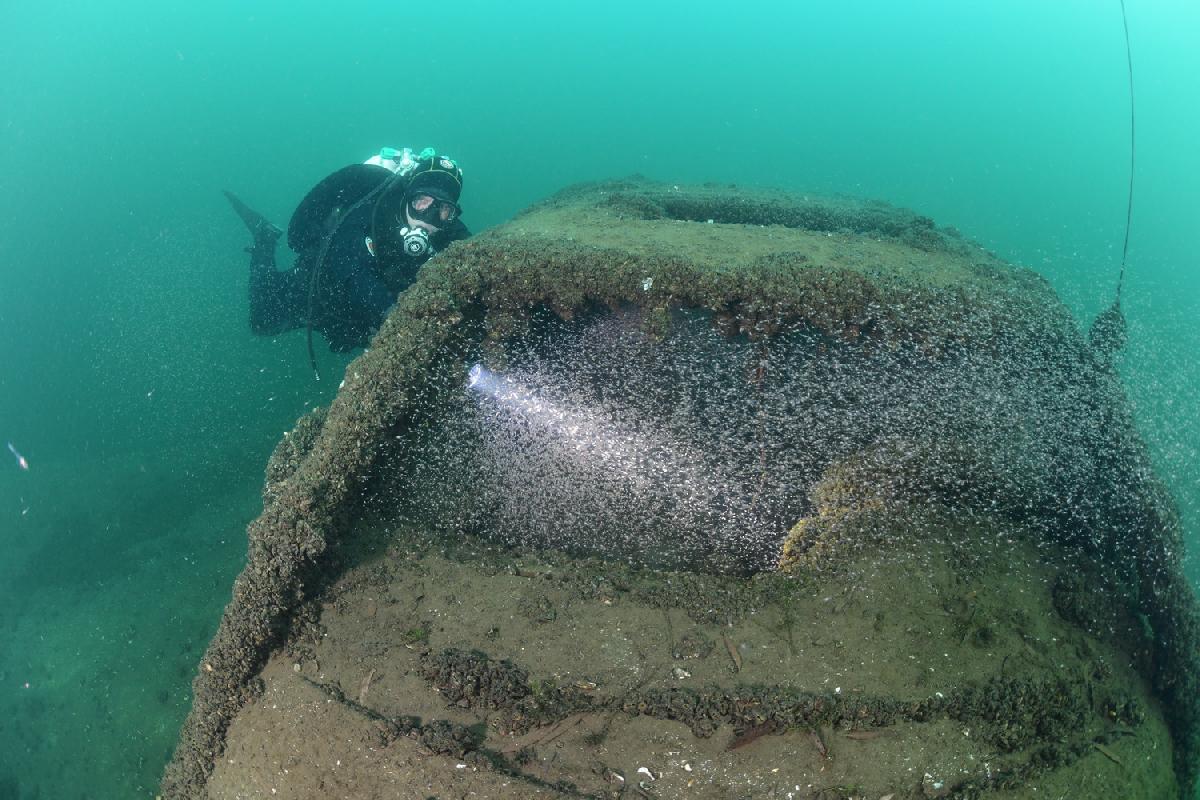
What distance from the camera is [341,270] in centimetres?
688

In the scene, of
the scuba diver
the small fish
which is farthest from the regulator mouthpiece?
the small fish

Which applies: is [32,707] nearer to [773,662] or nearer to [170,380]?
[170,380]

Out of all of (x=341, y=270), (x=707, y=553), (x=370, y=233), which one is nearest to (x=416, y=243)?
(x=370, y=233)

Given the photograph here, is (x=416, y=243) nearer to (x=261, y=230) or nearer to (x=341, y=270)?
(x=341, y=270)

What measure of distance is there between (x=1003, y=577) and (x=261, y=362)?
491 inches

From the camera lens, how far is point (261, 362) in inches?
469

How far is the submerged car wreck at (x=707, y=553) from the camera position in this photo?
98.6 inches

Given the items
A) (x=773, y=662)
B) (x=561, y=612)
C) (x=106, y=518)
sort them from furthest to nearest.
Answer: (x=106, y=518)
(x=561, y=612)
(x=773, y=662)

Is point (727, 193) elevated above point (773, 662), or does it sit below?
above

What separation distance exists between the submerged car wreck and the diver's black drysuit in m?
2.64

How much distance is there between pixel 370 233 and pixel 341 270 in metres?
0.54

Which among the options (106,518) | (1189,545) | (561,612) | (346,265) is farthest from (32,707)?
(1189,545)

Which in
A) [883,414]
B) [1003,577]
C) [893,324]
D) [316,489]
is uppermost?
[893,324]

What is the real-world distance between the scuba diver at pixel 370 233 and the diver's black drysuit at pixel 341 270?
0.04 ft
